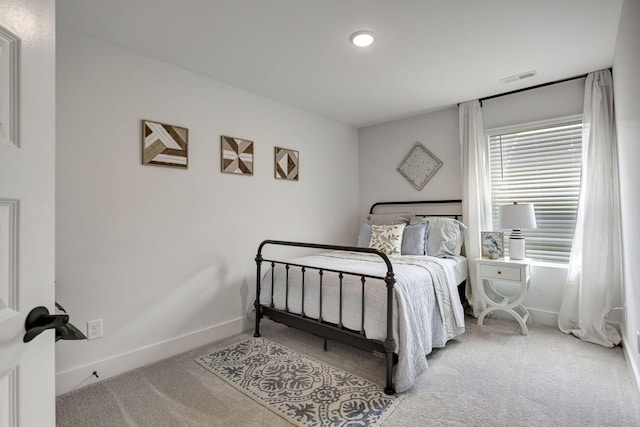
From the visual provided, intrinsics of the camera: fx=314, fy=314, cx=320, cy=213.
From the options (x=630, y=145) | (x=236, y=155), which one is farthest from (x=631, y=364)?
(x=236, y=155)

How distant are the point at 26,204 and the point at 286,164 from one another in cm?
291

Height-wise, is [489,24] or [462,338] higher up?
[489,24]

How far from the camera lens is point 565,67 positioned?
2.73 metres

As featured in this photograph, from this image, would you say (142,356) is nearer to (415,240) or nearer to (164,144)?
(164,144)

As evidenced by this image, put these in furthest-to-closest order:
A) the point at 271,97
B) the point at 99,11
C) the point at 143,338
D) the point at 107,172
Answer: the point at 271,97, the point at 143,338, the point at 107,172, the point at 99,11

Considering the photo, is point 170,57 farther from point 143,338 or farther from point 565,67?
point 565,67

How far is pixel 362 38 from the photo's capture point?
87.6 inches

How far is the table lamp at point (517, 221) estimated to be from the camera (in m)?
2.90

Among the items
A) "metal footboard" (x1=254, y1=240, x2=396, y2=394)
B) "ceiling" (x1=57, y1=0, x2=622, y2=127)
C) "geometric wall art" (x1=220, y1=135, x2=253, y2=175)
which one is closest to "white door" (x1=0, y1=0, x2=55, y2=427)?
"ceiling" (x1=57, y1=0, x2=622, y2=127)

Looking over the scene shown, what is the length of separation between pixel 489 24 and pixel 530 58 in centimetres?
76

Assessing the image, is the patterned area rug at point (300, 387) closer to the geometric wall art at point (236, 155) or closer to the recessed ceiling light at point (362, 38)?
the geometric wall art at point (236, 155)

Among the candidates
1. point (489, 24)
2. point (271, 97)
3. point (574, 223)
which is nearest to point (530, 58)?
point (489, 24)

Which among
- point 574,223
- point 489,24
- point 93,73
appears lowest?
point 574,223

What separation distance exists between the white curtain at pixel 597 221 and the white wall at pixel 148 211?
2853 millimetres
